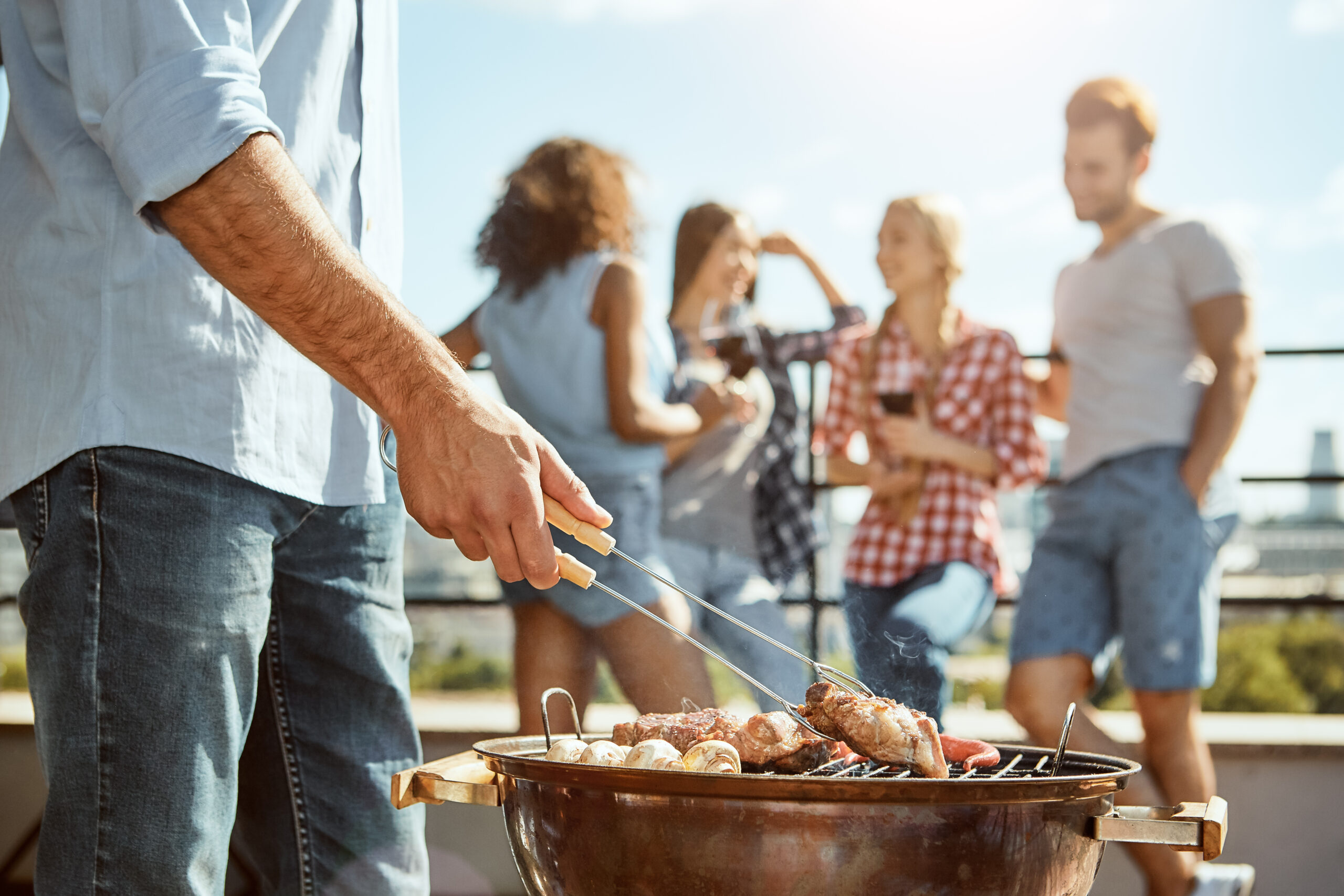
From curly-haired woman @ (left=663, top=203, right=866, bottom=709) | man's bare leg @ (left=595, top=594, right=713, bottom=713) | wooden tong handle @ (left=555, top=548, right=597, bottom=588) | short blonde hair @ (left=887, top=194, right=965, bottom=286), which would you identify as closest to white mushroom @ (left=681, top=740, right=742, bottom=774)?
wooden tong handle @ (left=555, top=548, right=597, bottom=588)

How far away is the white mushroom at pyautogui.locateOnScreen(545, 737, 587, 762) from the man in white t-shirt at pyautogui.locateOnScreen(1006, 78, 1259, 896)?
173cm

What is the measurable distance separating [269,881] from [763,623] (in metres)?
1.37

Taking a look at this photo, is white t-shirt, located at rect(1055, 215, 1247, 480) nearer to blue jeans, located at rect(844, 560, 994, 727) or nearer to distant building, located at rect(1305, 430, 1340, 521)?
blue jeans, located at rect(844, 560, 994, 727)

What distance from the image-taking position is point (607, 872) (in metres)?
1.26

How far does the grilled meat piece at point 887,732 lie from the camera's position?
1.36 meters

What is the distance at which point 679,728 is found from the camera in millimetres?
1532

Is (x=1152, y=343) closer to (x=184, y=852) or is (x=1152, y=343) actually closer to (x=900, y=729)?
(x=900, y=729)

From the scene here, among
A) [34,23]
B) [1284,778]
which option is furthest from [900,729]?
[1284,778]

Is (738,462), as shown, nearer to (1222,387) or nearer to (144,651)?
(1222,387)

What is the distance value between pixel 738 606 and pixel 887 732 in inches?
55.5

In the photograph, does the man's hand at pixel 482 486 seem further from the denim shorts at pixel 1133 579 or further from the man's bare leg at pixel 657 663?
the denim shorts at pixel 1133 579

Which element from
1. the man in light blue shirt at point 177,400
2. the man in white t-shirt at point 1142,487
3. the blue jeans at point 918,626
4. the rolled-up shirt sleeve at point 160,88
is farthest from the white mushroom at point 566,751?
the man in white t-shirt at point 1142,487

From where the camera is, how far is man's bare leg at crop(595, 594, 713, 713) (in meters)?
2.46

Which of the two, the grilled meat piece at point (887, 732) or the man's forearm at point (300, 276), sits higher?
the man's forearm at point (300, 276)
